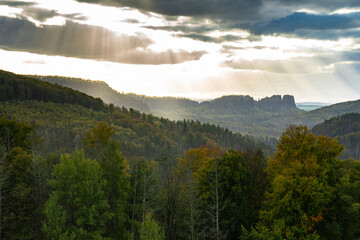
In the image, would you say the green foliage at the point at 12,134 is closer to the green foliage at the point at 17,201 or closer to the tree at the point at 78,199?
the green foliage at the point at 17,201

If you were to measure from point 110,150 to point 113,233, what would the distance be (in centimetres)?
1188

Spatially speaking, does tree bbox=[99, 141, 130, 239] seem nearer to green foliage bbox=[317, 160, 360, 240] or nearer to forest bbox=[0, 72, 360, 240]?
forest bbox=[0, 72, 360, 240]

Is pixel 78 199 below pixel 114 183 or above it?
below

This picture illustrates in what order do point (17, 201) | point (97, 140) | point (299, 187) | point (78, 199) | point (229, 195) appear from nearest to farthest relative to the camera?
point (299, 187) < point (78, 199) < point (17, 201) < point (229, 195) < point (97, 140)

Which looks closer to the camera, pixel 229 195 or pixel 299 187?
pixel 299 187

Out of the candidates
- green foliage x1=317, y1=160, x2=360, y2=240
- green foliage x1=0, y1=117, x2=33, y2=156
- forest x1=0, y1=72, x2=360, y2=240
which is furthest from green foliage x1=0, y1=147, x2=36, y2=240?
green foliage x1=317, y1=160, x2=360, y2=240

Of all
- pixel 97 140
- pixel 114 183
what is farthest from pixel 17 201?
pixel 97 140

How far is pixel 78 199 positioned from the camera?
131ft

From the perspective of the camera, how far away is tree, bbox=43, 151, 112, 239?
128 feet

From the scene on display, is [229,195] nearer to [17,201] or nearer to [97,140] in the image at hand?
[17,201]

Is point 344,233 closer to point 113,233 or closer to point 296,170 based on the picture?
point 296,170

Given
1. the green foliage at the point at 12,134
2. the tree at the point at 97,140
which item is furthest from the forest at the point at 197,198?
the tree at the point at 97,140

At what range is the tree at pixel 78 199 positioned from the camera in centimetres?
3891

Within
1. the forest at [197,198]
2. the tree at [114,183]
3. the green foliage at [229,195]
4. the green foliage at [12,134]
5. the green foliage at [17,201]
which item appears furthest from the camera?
the green foliage at [12,134]
